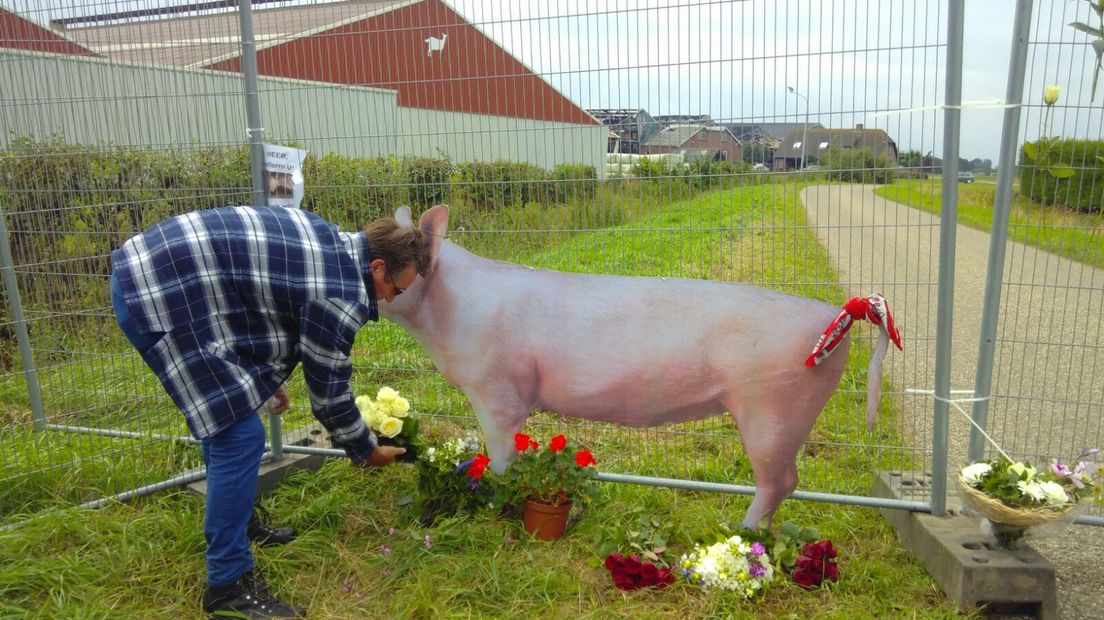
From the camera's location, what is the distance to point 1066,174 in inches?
116

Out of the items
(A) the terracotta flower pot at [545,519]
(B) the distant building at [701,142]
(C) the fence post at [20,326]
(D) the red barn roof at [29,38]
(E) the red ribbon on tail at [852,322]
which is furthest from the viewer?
(C) the fence post at [20,326]

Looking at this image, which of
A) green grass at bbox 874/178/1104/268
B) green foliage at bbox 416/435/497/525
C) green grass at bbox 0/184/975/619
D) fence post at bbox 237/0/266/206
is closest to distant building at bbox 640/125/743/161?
green grass at bbox 0/184/975/619

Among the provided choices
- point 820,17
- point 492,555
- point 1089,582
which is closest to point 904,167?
point 820,17

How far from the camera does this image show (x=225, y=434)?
2773 millimetres

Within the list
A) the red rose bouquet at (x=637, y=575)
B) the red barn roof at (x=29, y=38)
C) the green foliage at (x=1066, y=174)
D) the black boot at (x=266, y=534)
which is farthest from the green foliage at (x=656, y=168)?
the red barn roof at (x=29, y=38)

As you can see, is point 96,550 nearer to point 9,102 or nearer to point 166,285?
point 166,285

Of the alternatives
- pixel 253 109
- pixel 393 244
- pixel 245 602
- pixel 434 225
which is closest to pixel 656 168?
pixel 434 225

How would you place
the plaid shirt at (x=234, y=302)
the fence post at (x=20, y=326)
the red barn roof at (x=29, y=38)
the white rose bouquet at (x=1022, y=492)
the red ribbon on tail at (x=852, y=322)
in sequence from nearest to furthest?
the plaid shirt at (x=234, y=302) < the white rose bouquet at (x=1022, y=492) < the red ribbon on tail at (x=852, y=322) < the red barn roof at (x=29, y=38) < the fence post at (x=20, y=326)

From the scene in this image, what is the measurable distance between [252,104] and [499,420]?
195 cm

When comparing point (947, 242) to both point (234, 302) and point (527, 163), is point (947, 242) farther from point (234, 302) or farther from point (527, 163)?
point (234, 302)

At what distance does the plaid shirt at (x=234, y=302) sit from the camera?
8.63 feet

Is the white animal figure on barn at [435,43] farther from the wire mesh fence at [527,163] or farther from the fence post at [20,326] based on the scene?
the fence post at [20,326]

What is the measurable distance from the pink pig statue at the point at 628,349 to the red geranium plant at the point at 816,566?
0.26m

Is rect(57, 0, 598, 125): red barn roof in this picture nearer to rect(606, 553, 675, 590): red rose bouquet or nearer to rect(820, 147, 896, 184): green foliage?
rect(820, 147, 896, 184): green foliage
